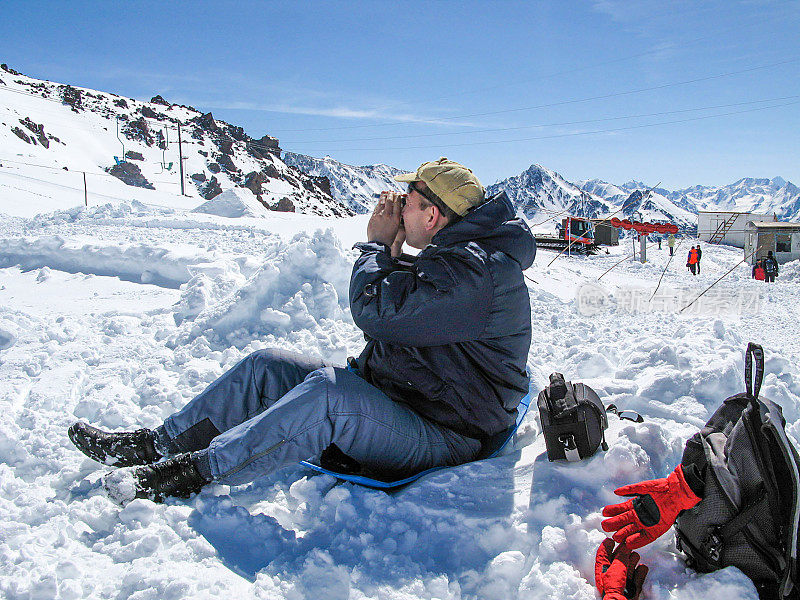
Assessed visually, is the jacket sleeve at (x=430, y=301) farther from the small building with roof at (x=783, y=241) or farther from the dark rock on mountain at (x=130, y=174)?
the dark rock on mountain at (x=130, y=174)

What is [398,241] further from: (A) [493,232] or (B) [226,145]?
(B) [226,145]

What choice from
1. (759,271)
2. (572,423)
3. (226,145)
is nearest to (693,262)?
(759,271)

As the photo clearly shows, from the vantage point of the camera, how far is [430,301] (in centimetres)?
221

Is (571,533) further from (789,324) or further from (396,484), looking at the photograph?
(789,324)

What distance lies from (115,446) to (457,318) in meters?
1.68

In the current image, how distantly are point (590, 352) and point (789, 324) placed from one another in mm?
7752

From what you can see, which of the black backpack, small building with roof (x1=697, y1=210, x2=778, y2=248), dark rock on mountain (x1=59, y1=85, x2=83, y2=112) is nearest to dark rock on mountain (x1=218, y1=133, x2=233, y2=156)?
dark rock on mountain (x1=59, y1=85, x2=83, y2=112)

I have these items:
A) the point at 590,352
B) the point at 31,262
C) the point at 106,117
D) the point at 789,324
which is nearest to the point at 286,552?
the point at 590,352

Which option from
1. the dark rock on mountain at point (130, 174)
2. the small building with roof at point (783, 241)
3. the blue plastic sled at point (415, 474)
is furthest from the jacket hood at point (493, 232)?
the dark rock on mountain at point (130, 174)

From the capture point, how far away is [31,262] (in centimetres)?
717

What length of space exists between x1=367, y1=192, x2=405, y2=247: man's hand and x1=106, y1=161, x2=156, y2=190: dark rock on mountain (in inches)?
1997

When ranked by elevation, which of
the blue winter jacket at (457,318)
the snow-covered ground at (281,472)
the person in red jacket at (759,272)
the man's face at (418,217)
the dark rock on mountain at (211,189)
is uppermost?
the dark rock on mountain at (211,189)

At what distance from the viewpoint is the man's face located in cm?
253

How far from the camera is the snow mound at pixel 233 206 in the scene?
53.1 ft
